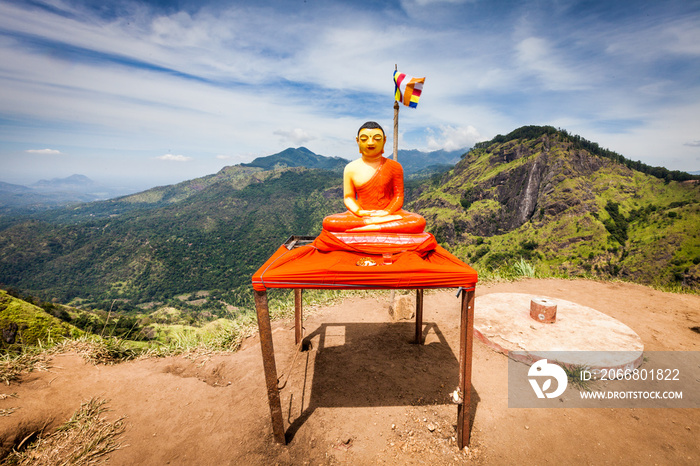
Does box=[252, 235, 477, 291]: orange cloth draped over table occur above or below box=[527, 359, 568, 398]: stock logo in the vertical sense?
above

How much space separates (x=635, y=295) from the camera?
834 centimetres

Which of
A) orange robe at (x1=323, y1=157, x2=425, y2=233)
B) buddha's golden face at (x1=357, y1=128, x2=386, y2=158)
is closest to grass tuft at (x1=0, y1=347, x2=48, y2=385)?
orange robe at (x1=323, y1=157, x2=425, y2=233)

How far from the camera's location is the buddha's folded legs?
4.09 metres

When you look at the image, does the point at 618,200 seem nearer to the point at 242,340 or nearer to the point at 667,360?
the point at 667,360

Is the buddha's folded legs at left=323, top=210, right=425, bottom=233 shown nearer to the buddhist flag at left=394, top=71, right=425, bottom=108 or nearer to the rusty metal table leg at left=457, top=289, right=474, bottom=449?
the rusty metal table leg at left=457, top=289, right=474, bottom=449

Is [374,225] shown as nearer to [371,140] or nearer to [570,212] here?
[371,140]

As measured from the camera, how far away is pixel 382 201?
15.5ft

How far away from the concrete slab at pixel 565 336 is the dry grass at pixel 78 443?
6.48 metres

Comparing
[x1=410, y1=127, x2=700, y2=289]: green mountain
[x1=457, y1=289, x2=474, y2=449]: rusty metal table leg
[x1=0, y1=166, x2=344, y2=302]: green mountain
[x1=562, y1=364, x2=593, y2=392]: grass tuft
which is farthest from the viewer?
[x1=0, y1=166, x2=344, y2=302]: green mountain

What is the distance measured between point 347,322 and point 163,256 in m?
98.1

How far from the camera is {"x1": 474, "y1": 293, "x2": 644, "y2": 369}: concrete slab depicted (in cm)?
498

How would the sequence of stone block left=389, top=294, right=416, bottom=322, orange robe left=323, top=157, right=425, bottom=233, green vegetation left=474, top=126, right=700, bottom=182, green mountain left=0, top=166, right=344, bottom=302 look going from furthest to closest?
green mountain left=0, top=166, right=344, bottom=302, green vegetation left=474, top=126, right=700, bottom=182, stone block left=389, top=294, right=416, bottom=322, orange robe left=323, top=157, right=425, bottom=233

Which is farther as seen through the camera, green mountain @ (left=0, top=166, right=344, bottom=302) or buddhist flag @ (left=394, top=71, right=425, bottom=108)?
green mountain @ (left=0, top=166, right=344, bottom=302)

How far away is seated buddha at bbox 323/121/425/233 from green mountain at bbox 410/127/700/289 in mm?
36105
